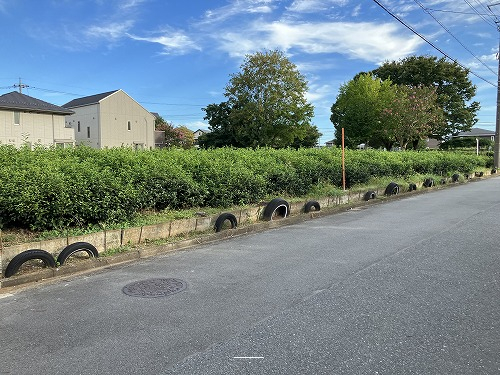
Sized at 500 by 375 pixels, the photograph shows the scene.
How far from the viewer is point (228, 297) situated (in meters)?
4.42

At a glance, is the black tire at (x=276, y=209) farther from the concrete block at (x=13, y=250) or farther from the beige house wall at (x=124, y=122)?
the beige house wall at (x=124, y=122)

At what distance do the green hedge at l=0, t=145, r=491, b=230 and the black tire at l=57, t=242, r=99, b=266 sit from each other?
0.79 meters

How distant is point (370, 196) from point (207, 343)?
11038 millimetres

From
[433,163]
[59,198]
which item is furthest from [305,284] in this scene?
[433,163]

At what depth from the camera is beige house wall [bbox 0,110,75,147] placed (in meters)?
32.4

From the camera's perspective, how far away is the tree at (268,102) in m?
35.8

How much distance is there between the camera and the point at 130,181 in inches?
278

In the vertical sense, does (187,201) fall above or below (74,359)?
above

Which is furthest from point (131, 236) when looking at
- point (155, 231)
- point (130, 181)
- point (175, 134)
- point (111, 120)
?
point (175, 134)

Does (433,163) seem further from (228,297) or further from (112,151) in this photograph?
(228,297)

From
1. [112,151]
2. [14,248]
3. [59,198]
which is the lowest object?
[14,248]

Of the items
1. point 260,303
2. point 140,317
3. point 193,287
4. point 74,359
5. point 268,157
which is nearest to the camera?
point 74,359

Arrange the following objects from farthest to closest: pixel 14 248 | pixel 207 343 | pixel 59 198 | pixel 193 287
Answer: pixel 59 198, pixel 14 248, pixel 193 287, pixel 207 343

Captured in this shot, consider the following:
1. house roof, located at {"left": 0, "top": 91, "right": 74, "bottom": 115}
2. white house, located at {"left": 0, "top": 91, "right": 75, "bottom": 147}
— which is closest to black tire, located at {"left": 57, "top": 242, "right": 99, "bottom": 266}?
white house, located at {"left": 0, "top": 91, "right": 75, "bottom": 147}
